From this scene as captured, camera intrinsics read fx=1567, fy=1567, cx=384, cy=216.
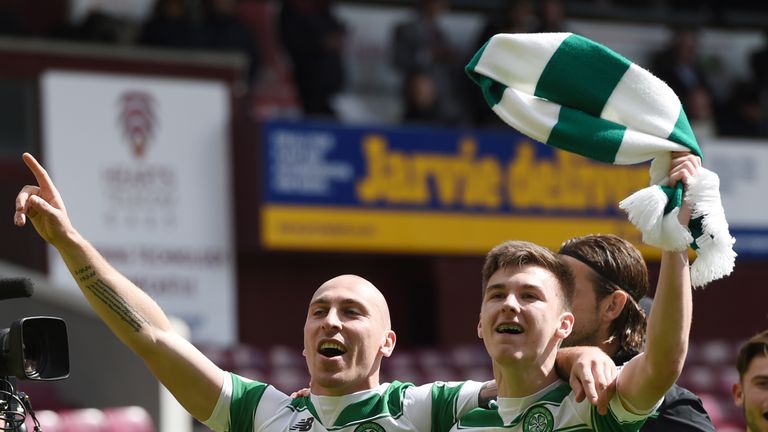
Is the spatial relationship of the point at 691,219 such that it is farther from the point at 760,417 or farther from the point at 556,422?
the point at 760,417

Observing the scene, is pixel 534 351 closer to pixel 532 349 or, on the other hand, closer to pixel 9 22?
pixel 532 349

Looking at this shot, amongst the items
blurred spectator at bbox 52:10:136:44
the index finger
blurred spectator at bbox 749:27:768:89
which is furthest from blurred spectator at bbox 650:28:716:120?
the index finger

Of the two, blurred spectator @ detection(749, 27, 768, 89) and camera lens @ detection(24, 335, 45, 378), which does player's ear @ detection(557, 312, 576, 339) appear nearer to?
camera lens @ detection(24, 335, 45, 378)

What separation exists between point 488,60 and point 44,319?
1196 millimetres

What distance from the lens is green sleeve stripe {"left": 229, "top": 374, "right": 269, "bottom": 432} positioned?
4.06 meters

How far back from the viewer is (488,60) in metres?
3.71

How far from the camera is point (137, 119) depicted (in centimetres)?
1145

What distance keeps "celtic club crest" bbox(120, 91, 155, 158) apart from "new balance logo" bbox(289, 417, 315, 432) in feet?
25.0

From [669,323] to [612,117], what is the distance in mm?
537

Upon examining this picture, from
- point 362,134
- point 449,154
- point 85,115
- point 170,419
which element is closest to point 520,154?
point 449,154

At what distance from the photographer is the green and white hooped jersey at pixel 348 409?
3996 mm

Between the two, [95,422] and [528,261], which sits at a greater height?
[528,261]

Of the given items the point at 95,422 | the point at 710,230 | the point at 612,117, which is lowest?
the point at 95,422

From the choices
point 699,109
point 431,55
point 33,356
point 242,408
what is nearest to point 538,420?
point 242,408
